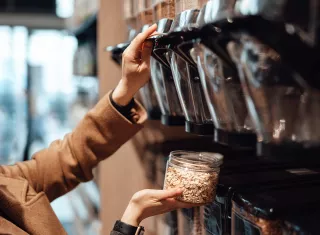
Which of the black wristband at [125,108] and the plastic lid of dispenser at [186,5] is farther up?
the plastic lid of dispenser at [186,5]

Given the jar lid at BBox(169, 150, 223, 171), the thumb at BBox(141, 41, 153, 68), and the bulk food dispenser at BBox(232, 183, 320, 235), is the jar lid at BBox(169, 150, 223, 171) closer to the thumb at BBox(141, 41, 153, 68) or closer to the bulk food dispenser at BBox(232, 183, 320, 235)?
the bulk food dispenser at BBox(232, 183, 320, 235)

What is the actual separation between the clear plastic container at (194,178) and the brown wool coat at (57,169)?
38 centimetres

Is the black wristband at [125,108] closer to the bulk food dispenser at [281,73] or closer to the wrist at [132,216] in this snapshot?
the wrist at [132,216]

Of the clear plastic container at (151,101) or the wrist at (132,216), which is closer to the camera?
the wrist at (132,216)

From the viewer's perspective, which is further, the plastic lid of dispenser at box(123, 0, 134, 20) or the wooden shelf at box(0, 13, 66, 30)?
the wooden shelf at box(0, 13, 66, 30)

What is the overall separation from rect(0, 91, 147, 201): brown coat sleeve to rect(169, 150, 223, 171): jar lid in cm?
33

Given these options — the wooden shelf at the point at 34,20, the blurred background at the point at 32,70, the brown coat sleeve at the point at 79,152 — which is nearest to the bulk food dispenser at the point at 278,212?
the brown coat sleeve at the point at 79,152

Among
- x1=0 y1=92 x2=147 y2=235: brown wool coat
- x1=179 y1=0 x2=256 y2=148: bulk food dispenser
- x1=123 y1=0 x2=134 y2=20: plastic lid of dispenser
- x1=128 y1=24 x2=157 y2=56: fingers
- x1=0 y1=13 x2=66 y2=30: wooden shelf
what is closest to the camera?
x1=179 y1=0 x2=256 y2=148: bulk food dispenser

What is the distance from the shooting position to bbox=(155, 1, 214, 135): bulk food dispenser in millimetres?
789

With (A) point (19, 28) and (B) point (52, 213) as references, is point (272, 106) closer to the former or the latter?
(B) point (52, 213)

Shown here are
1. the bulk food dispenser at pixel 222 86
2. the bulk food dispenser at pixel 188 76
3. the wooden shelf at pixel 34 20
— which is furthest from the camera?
the wooden shelf at pixel 34 20

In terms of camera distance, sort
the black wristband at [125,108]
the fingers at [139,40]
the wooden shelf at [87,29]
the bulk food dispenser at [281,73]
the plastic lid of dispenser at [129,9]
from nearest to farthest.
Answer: the bulk food dispenser at [281,73] < the fingers at [139,40] < the black wristband at [125,108] < the plastic lid of dispenser at [129,9] < the wooden shelf at [87,29]

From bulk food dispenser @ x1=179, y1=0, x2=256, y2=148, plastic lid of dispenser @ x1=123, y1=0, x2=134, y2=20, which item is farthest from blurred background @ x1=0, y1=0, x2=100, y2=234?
bulk food dispenser @ x1=179, y1=0, x2=256, y2=148

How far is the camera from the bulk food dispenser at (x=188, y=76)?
79 cm
